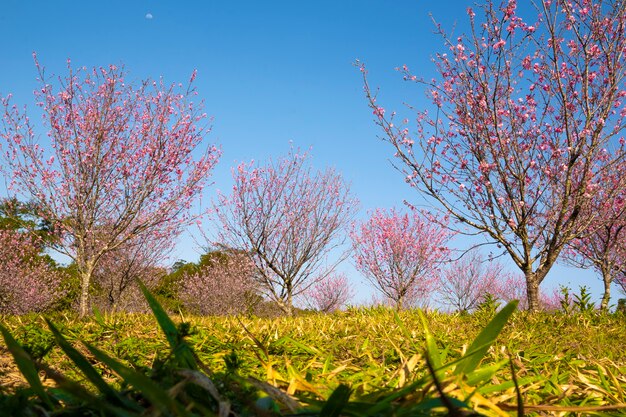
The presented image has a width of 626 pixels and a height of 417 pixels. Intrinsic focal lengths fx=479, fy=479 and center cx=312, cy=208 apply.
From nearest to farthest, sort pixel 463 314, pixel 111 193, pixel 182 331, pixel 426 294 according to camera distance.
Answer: pixel 182 331 < pixel 463 314 < pixel 111 193 < pixel 426 294

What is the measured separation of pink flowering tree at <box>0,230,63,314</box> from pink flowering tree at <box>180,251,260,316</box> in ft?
23.4

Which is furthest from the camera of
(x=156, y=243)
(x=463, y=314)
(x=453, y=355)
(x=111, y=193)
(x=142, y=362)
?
(x=156, y=243)

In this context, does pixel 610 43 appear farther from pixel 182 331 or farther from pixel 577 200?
pixel 182 331

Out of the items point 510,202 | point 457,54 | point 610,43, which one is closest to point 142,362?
point 510,202

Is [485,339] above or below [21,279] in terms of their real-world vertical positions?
below

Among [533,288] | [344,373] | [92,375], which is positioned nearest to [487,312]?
[533,288]

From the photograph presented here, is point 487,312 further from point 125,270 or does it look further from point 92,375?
point 125,270

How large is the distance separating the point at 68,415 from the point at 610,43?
34.4ft

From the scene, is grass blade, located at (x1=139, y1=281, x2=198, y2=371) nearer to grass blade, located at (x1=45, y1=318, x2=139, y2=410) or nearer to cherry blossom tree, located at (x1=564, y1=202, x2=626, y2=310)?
grass blade, located at (x1=45, y1=318, x2=139, y2=410)

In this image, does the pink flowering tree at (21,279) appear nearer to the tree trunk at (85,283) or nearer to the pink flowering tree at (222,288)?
the pink flowering tree at (222,288)

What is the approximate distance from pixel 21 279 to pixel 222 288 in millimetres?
9352

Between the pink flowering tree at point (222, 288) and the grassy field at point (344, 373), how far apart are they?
1947 cm

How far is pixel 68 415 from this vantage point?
0.71m

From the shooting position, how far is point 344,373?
5.45 feet
